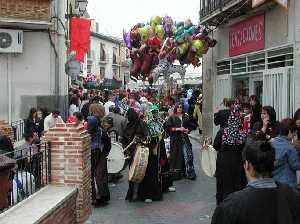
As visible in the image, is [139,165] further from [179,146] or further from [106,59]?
[106,59]

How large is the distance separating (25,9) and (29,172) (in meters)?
11.5

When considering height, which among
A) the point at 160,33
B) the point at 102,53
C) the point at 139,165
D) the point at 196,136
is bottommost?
the point at 196,136

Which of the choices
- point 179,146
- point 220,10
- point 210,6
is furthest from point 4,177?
point 210,6

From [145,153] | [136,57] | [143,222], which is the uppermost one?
[136,57]

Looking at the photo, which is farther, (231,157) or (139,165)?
(139,165)

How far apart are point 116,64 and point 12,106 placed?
6405 centimetres

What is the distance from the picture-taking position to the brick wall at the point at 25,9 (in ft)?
56.9

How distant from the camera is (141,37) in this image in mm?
21078

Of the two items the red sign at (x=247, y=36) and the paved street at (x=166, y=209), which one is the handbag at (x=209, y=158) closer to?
the paved street at (x=166, y=209)

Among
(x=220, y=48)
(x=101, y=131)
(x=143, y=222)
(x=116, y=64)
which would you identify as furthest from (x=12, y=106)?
(x=116, y=64)

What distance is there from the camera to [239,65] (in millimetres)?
16578

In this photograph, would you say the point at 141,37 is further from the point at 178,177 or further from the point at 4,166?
the point at 4,166

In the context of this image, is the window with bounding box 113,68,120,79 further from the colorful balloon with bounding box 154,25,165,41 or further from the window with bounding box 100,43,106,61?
the colorful balloon with bounding box 154,25,165,41

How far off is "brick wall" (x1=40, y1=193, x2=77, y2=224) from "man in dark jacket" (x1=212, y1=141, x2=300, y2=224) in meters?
2.86
